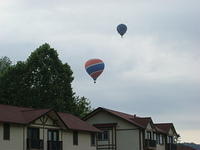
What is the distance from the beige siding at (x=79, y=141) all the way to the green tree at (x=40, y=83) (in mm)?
11487

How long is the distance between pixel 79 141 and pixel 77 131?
111 cm

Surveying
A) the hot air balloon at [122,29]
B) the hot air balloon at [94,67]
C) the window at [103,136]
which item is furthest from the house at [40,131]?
the hot air balloon at [122,29]

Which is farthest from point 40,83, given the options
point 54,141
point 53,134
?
point 54,141

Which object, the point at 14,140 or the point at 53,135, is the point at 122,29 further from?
the point at 14,140

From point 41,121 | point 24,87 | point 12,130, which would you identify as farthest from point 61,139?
point 24,87

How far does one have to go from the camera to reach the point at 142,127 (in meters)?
57.7

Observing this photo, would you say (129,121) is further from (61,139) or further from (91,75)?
(61,139)

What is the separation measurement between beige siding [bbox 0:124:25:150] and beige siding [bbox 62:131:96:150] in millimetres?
6427

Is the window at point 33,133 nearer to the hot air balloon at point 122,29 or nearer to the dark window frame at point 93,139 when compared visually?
the dark window frame at point 93,139

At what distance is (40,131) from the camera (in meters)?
44.2

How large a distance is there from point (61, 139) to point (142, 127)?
44.7 feet

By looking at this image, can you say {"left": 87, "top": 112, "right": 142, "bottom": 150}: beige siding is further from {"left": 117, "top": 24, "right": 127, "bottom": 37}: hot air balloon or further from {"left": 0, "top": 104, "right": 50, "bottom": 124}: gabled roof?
{"left": 0, "top": 104, "right": 50, "bottom": 124}: gabled roof

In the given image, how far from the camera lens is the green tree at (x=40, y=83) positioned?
62688mm

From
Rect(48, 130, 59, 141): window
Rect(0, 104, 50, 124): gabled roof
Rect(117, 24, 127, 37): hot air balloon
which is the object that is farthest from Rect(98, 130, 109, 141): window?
Rect(0, 104, 50, 124): gabled roof
